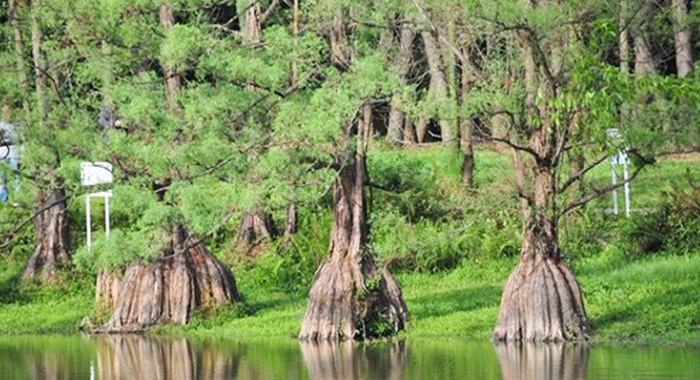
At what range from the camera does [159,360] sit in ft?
92.6

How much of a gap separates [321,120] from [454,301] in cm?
589

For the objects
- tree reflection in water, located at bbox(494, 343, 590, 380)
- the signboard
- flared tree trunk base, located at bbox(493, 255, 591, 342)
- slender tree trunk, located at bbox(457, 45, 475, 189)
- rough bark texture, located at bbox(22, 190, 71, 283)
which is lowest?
tree reflection in water, located at bbox(494, 343, 590, 380)

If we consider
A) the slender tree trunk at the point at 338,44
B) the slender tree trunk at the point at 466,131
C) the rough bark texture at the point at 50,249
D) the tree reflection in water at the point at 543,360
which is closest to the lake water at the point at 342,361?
the tree reflection in water at the point at 543,360

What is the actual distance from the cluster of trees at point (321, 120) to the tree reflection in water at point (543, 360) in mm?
428

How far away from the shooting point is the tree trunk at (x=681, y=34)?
27.9m

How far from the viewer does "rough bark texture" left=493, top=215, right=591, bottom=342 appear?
2734 cm

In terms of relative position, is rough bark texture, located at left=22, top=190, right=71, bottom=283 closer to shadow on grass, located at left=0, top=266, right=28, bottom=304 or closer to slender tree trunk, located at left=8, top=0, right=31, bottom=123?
shadow on grass, located at left=0, top=266, right=28, bottom=304

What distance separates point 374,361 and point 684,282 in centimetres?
692

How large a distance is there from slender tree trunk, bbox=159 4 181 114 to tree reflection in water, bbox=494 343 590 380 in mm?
6807

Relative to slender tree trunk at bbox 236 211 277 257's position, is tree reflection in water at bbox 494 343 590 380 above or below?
below

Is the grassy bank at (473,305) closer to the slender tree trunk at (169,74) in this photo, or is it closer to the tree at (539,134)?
the tree at (539,134)

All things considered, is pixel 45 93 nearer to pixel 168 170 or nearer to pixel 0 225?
pixel 0 225

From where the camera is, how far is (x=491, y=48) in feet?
92.4

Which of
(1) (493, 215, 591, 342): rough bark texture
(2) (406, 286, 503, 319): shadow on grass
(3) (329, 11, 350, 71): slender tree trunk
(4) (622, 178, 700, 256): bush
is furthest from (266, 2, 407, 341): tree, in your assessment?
(4) (622, 178, 700, 256): bush
